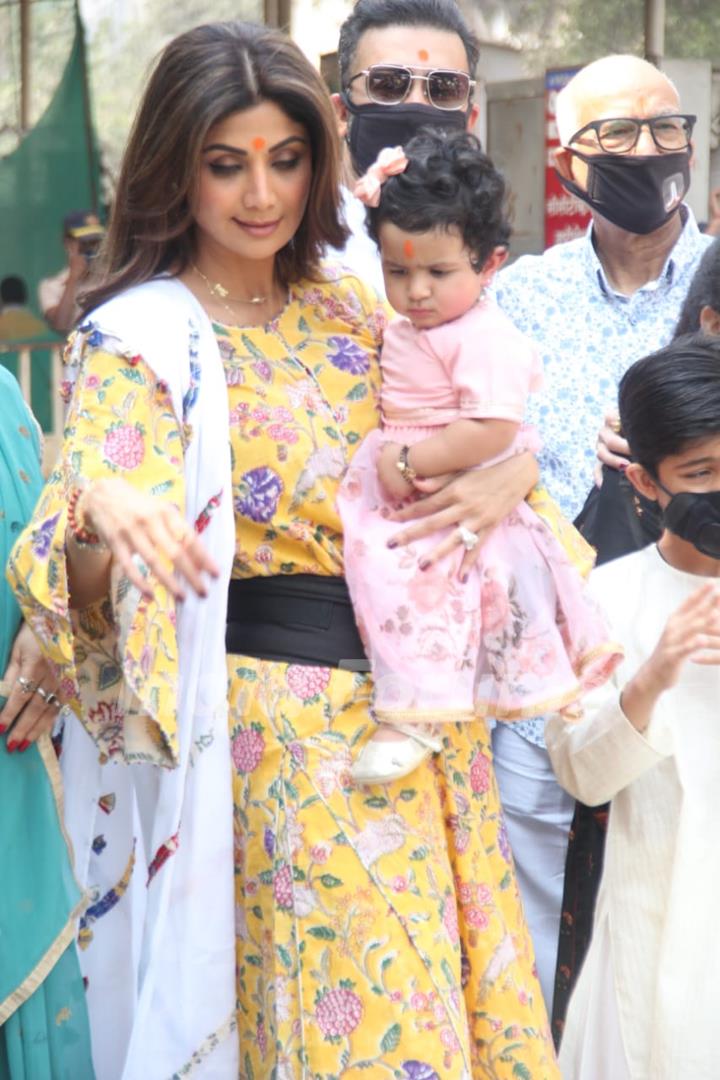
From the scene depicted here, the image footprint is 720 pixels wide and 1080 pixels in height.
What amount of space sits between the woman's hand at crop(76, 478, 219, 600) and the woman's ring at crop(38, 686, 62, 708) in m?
0.72

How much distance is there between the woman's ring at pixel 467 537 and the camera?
2.76 m

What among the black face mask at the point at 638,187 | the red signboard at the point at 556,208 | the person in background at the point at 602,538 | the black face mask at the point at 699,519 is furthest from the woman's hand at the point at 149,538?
the red signboard at the point at 556,208

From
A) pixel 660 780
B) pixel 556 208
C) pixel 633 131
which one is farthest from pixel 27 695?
pixel 556 208

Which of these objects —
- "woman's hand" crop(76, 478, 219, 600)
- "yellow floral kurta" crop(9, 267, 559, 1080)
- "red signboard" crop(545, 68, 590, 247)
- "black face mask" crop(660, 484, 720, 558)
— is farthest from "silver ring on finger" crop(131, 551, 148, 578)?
"red signboard" crop(545, 68, 590, 247)

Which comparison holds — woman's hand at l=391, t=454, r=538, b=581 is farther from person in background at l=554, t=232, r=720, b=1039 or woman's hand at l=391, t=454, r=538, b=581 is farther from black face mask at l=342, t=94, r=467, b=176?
black face mask at l=342, t=94, r=467, b=176

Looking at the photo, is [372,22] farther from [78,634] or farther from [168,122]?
[78,634]

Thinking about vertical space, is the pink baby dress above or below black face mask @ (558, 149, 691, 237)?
below

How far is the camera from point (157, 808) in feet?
9.07

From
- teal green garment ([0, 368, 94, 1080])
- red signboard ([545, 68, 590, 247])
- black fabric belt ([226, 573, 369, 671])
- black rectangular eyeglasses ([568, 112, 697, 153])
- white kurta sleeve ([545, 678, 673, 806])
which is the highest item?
black rectangular eyeglasses ([568, 112, 697, 153])

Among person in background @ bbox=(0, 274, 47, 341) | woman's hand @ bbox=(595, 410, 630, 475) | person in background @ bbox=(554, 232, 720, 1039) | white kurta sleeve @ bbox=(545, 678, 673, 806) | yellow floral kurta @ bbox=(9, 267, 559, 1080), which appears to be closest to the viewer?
yellow floral kurta @ bbox=(9, 267, 559, 1080)

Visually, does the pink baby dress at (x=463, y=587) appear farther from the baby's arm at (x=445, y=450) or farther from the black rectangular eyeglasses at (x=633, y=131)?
the black rectangular eyeglasses at (x=633, y=131)

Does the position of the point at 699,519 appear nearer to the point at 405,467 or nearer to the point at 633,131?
the point at 405,467

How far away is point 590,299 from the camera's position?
4102 millimetres

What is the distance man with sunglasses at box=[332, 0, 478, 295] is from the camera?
13.0ft
